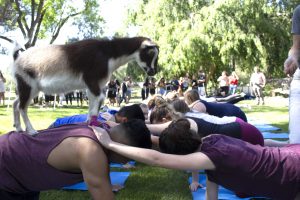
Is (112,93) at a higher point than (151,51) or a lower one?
lower

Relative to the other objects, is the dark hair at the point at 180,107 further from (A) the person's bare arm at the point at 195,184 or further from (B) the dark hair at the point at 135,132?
(B) the dark hair at the point at 135,132

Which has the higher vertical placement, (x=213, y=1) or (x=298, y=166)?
(x=213, y=1)

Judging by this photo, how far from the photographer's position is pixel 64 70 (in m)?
3.18

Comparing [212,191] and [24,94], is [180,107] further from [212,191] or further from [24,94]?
[24,94]

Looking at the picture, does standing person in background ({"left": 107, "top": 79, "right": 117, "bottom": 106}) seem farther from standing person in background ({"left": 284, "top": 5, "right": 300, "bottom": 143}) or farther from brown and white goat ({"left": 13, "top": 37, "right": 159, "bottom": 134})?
standing person in background ({"left": 284, "top": 5, "right": 300, "bottom": 143})

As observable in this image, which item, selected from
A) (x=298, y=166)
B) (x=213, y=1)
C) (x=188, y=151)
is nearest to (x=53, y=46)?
(x=188, y=151)

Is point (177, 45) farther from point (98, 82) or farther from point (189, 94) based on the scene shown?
point (98, 82)

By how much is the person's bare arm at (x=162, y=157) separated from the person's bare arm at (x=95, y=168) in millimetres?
77

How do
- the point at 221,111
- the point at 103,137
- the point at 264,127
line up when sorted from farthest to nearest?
the point at 264,127 < the point at 221,111 < the point at 103,137

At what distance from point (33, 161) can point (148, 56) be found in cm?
151

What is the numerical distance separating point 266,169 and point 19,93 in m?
2.07

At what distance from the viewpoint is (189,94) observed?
20.1 feet

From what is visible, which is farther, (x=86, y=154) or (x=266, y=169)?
(x=266, y=169)

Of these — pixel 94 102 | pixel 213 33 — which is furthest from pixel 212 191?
pixel 213 33
